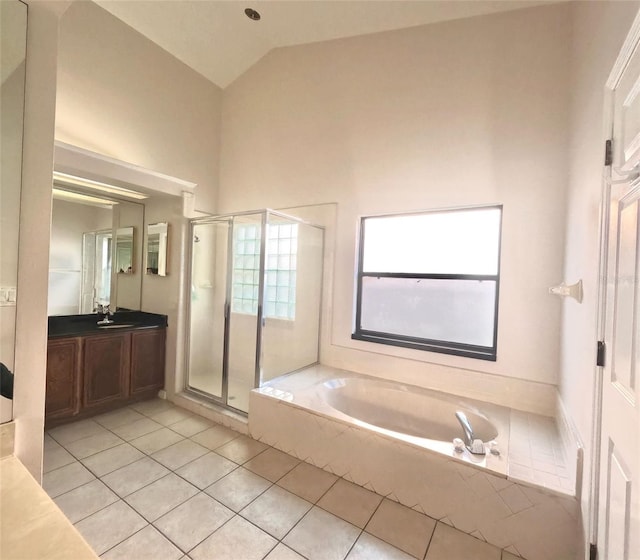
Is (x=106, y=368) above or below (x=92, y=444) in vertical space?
above

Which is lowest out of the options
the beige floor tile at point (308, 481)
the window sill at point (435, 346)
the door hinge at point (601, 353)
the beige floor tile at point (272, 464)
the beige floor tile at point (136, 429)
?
the beige floor tile at point (136, 429)

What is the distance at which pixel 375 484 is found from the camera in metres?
1.89

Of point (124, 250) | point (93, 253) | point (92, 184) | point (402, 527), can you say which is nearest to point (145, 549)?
point (402, 527)

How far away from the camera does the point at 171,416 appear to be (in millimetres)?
2812

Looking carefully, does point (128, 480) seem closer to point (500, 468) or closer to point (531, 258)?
point (500, 468)

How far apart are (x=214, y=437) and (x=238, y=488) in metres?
0.71

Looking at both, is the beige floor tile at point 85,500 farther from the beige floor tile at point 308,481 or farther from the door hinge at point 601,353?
the door hinge at point 601,353

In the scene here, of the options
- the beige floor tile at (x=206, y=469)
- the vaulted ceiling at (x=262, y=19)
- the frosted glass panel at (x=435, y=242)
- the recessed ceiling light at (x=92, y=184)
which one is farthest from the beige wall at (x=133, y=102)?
the beige floor tile at (x=206, y=469)

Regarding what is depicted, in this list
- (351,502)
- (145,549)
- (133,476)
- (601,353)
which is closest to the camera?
(601,353)

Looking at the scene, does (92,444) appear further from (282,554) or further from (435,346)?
(435,346)

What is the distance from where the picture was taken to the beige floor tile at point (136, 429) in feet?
8.04

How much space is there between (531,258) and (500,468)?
1439mm

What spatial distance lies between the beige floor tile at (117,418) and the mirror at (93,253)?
1064 millimetres

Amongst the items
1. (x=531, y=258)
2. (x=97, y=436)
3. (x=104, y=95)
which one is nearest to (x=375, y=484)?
(x=531, y=258)
